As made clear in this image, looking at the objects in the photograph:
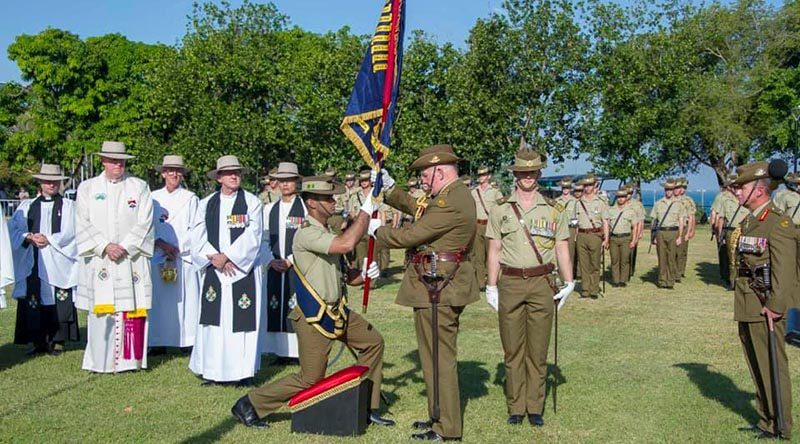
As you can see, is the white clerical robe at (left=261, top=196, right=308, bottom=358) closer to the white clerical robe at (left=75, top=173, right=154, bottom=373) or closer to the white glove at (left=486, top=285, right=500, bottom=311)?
the white clerical robe at (left=75, top=173, right=154, bottom=373)

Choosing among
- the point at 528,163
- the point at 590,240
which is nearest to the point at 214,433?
the point at 528,163

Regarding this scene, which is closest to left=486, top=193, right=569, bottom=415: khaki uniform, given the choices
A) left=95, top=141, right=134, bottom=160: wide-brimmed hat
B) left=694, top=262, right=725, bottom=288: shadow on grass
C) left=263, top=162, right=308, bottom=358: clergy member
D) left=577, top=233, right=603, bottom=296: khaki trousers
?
left=263, top=162, right=308, bottom=358: clergy member

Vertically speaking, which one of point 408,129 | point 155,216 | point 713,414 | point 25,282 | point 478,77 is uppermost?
point 478,77

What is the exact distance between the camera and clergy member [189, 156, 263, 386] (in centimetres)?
873

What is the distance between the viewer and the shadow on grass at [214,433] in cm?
688

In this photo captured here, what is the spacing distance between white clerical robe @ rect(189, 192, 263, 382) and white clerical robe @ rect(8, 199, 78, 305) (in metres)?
2.78

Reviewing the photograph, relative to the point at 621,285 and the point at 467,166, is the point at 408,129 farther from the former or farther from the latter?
the point at 621,285

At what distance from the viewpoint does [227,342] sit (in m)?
8.75

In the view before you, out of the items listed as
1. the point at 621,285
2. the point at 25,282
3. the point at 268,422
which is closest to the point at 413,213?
the point at 268,422

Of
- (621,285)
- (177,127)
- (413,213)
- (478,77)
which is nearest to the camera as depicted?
(413,213)

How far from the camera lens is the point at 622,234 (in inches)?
699

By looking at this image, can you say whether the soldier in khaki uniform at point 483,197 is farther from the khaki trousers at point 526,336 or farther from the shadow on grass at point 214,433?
the shadow on grass at point 214,433

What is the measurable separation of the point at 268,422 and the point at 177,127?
36.9m

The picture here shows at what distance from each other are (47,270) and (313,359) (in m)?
5.53
